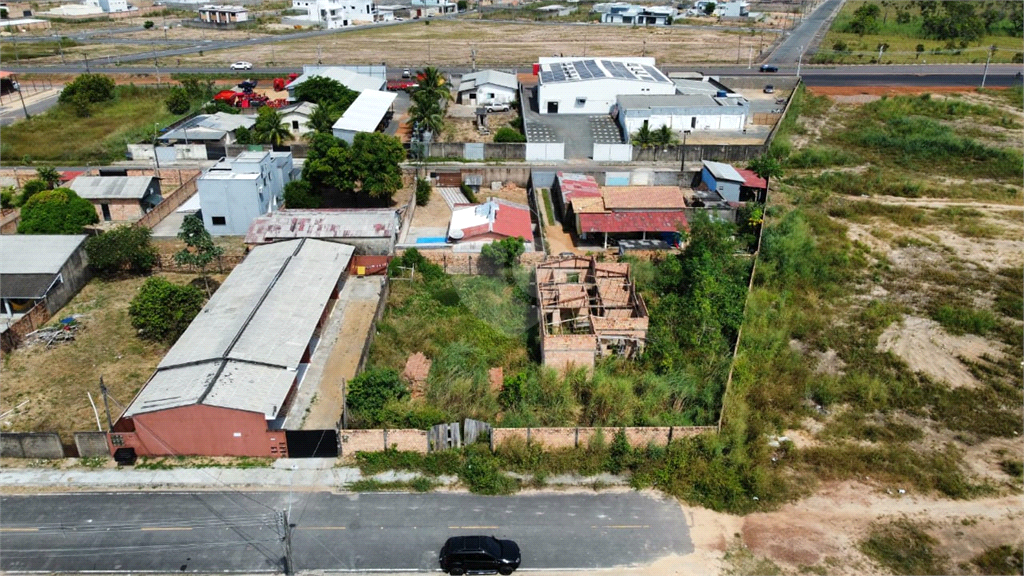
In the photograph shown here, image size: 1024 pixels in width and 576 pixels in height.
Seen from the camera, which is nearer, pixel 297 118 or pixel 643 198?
pixel 643 198

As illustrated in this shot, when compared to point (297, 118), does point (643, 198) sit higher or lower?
lower

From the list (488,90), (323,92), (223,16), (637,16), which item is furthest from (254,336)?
(223,16)

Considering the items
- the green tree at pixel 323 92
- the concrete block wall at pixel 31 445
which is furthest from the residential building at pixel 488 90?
the concrete block wall at pixel 31 445

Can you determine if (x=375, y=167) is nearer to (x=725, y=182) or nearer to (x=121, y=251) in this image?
(x=121, y=251)

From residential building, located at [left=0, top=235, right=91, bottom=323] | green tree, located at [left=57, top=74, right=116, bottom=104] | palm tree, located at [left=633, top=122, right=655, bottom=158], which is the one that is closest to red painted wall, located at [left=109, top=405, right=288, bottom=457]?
residential building, located at [left=0, top=235, right=91, bottom=323]

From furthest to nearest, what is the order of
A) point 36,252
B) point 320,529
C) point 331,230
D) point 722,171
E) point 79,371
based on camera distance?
point 722,171 < point 331,230 < point 36,252 < point 79,371 < point 320,529

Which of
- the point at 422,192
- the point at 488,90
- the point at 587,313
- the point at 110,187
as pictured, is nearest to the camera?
the point at 587,313

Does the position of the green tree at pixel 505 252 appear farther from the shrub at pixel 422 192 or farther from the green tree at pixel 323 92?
the green tree at pixel 323 92
